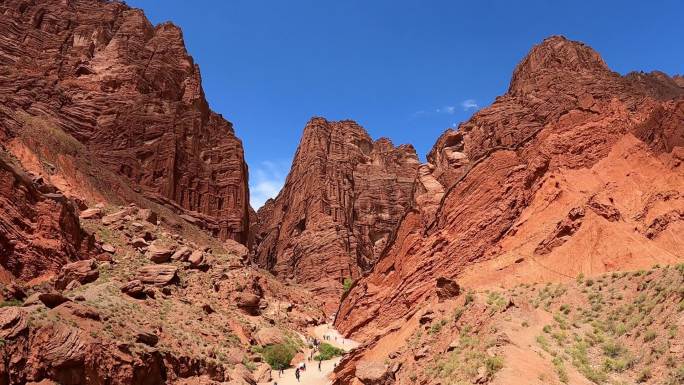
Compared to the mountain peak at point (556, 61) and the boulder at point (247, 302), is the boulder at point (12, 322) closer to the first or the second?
the boulder at point (247, 302)

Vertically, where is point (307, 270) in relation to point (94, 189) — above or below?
below

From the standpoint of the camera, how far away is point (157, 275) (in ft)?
132

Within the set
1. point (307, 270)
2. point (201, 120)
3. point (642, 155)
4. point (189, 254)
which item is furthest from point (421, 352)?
point (201, 120)

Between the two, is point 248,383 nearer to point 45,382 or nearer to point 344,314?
point 45,382

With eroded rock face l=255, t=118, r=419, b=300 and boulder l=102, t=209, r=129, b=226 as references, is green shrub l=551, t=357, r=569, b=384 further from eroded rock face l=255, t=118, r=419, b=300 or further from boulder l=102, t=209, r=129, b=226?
eroded rock face l=255, t=118, r=419, b=300

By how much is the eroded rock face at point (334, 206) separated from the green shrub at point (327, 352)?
121ft

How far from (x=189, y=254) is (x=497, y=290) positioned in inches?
1229

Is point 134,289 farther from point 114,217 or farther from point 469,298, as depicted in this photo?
point 469,298

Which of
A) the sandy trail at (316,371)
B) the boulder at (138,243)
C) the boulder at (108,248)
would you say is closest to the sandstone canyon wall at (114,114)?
the boulder at (138,243)

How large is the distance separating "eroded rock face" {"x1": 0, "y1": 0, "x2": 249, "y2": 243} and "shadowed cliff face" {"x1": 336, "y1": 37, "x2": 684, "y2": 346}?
1711 inches

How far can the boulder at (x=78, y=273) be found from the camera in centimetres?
3231

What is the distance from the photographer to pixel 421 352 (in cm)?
2012

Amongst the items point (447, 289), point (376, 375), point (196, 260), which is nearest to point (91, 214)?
point (196, 260)

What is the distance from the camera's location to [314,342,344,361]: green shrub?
41.6 m
